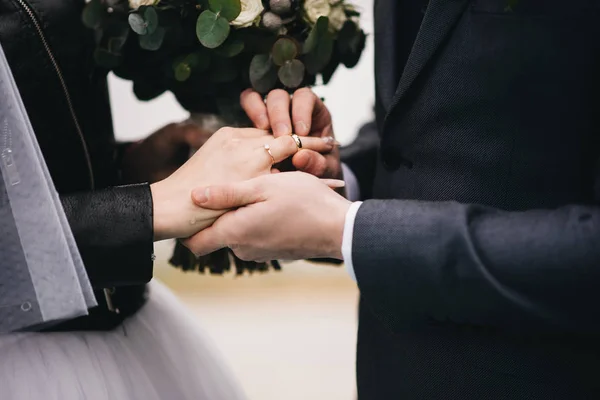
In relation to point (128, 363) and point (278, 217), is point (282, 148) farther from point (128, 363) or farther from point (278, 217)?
point (128, 363)

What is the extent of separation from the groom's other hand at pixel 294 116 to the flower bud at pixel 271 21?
11cm

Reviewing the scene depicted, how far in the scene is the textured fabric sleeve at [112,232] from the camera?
0.88m

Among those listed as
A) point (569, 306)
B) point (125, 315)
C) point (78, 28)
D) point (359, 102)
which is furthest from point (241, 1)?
point (359, 102)

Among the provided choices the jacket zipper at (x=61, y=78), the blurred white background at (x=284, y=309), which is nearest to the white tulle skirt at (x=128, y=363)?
the jacket zipper at (x=61, y=78)

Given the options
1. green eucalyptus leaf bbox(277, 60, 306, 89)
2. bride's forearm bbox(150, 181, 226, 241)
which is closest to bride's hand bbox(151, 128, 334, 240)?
bride's forearm bbox(150, 181, 226, 241)

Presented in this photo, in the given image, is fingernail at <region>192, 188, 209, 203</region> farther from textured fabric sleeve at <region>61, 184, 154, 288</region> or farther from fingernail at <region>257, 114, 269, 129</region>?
fingernail at <region>257, 114, 269, 129</region>

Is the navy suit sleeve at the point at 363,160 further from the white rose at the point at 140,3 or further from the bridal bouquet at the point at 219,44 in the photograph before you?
the white rose at the point at 140,3

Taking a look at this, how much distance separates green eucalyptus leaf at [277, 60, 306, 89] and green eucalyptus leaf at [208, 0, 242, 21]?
5.2 inches

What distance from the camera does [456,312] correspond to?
0.82 m

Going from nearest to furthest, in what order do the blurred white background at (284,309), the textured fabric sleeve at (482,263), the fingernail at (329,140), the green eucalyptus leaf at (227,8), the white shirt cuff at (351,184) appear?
the textured fabric sleeve at (482,263) < the green eucalyptus leaf at (227,8) < the fingernail at (329,140) < the white shirt cuff at (351,184) < the blurred white background at (284,309)

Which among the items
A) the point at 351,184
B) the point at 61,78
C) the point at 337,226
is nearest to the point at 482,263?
the point at 337,226

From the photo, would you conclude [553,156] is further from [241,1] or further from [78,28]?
[78,28]

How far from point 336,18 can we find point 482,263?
0.56 m

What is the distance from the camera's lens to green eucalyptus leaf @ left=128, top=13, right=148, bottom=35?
40.4 inches
